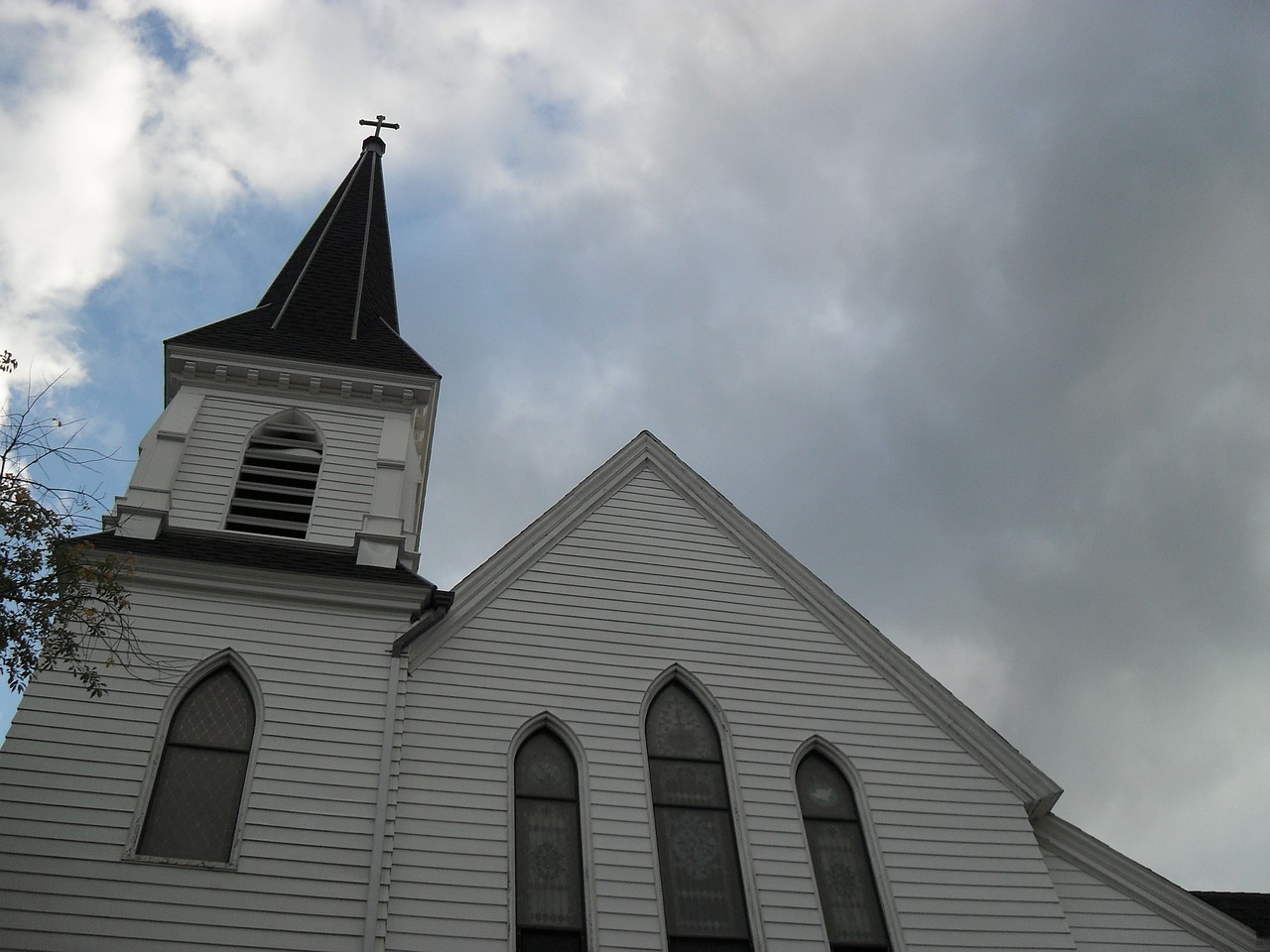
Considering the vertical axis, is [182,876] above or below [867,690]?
below

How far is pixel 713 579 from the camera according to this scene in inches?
550

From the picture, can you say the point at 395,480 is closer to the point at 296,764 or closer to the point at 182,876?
the point at 296,764

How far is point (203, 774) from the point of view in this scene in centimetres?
→ 1072

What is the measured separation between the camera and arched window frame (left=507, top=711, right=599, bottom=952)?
404 inches

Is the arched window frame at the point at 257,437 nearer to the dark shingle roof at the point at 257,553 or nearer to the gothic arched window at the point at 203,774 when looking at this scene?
the dark shingle roof at the point at 257,553

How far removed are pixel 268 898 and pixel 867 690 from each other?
22.4 ft

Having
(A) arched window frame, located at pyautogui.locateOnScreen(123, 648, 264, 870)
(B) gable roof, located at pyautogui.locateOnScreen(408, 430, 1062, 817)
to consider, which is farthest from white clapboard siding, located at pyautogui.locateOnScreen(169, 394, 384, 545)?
(A) arched window frame, located at pyautogui.locateOnScreen(123, 648, 264, 870)

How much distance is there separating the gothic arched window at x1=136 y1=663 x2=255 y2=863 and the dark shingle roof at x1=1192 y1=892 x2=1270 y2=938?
10.2m

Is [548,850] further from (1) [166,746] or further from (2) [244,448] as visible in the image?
(2) [244,448]

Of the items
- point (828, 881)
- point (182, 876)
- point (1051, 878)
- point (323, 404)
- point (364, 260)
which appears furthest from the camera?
point (364, 260)

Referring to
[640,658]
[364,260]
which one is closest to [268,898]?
[640,658]

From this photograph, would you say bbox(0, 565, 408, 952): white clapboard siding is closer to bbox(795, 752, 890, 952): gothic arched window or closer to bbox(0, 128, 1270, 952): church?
bbox(0, 128, 1270, 952): church

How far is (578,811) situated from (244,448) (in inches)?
269

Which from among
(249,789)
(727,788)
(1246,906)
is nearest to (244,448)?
(249,789)
